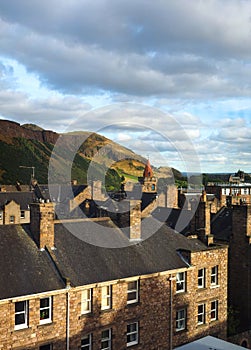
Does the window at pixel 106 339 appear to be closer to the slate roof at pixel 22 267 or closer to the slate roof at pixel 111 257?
the slate roof at pixel 111 257

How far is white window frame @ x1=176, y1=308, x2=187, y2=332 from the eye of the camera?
25266 mm

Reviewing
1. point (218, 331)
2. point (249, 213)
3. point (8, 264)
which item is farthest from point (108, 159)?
point (8, 264)

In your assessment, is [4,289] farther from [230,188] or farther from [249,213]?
[230,188]

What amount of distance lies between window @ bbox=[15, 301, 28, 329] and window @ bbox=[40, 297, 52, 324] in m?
0.92

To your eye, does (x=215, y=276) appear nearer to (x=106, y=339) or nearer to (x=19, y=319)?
(x=106, y=339)

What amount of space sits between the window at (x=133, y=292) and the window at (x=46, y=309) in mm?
5190

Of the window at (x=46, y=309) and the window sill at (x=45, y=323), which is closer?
the window sill at (x=45, y=323)

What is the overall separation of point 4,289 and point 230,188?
98.3 m

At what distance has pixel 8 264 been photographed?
20172mm

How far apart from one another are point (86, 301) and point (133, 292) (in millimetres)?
3299

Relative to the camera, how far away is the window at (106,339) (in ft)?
71.9

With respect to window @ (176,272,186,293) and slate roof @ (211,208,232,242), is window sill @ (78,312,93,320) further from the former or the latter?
slate roof @ (211,208,232,242)

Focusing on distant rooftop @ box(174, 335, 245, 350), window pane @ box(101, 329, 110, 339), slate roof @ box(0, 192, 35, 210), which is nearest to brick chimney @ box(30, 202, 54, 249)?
window pane @ box(101, 329, 110, 339)

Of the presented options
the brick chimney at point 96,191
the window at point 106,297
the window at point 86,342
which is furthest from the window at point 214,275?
the brick chimney at point 96,191
